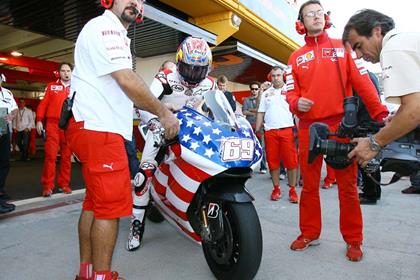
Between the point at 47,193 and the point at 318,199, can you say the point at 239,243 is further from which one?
the point at 47,193

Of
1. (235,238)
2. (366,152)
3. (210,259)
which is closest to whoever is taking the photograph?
(366,152)

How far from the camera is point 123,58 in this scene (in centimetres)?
185

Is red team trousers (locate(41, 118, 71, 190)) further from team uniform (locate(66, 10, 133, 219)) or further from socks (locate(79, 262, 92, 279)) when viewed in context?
team uniform (locate(66, 10, 133, 219))

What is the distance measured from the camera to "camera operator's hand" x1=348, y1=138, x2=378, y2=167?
168 centimetres

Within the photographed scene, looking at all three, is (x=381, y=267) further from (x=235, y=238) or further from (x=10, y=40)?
(x=10, y=40)

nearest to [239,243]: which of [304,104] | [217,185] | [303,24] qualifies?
[217,185]

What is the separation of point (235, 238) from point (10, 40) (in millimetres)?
12596

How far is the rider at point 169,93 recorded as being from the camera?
2.75 meters

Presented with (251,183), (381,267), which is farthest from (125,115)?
(251,183)

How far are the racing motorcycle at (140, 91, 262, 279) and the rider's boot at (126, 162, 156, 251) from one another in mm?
434

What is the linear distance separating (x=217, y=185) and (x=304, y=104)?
107 cm

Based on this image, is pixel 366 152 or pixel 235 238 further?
pixel 235 238

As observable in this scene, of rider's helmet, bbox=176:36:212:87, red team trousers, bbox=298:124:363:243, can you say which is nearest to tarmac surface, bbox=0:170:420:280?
red team trousers, bbox=298:124:363:243

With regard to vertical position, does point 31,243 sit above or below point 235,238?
below
